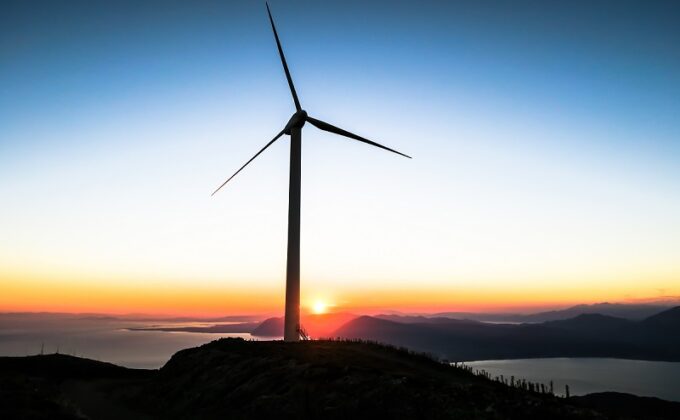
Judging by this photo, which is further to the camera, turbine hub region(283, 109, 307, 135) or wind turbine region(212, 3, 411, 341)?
turbine hub region(283, 109, 307, 135)

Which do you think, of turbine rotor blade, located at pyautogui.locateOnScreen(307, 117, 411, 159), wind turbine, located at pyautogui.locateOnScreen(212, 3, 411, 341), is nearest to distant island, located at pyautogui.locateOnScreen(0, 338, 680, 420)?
wind turbine, located at pyautogui.locateOnScreen(212, 3, 411, 341)

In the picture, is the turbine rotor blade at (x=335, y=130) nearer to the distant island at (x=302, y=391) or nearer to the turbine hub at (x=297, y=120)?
the turbine hub at (x=297, y=120)

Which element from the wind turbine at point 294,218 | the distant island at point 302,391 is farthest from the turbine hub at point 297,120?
the distant island at point 302,391

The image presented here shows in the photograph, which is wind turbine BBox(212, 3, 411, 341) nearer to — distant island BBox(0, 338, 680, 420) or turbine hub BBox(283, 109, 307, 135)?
turbine hub BBox(283, 109, 307, 135)

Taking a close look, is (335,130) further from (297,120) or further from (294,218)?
(294,218)

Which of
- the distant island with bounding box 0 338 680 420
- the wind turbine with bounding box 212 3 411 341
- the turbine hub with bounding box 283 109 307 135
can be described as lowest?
the distant island with bounding box 0 338 680 420

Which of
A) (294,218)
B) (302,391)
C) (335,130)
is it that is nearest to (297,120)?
(335,130)

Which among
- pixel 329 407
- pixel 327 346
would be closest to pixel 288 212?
pixel 327 346

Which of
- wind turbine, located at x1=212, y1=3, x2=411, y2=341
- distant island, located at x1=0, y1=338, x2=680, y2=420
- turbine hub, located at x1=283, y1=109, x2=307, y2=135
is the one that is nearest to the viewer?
distant island, located at x1=0, y1=338, x2=680, y2=420
